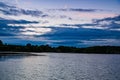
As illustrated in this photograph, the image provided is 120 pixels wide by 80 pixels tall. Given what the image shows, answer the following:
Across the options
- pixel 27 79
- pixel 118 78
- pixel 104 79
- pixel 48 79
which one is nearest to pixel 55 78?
pixel 48 79

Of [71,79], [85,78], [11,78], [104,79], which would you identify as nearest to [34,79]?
[11,78]

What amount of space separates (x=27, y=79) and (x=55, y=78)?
18.8ft

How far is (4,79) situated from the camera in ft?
142

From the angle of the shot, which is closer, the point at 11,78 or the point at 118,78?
the point at 11,78

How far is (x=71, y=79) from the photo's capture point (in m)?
48.2

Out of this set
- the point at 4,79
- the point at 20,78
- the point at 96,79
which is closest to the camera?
the point at 4,79

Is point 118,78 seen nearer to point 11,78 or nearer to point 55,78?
point 55,78

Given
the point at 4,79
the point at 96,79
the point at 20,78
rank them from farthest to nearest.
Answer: the point at 96,79 < the point at 20,78 < the point at 4,79

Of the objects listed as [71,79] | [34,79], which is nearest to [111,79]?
[71,79]

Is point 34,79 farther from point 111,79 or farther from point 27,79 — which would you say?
point 111,79

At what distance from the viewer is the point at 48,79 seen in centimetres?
4734

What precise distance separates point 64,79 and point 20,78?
8.31m

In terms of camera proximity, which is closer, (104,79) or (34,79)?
(34,79)

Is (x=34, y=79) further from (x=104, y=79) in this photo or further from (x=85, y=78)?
(x=104, y=79)
